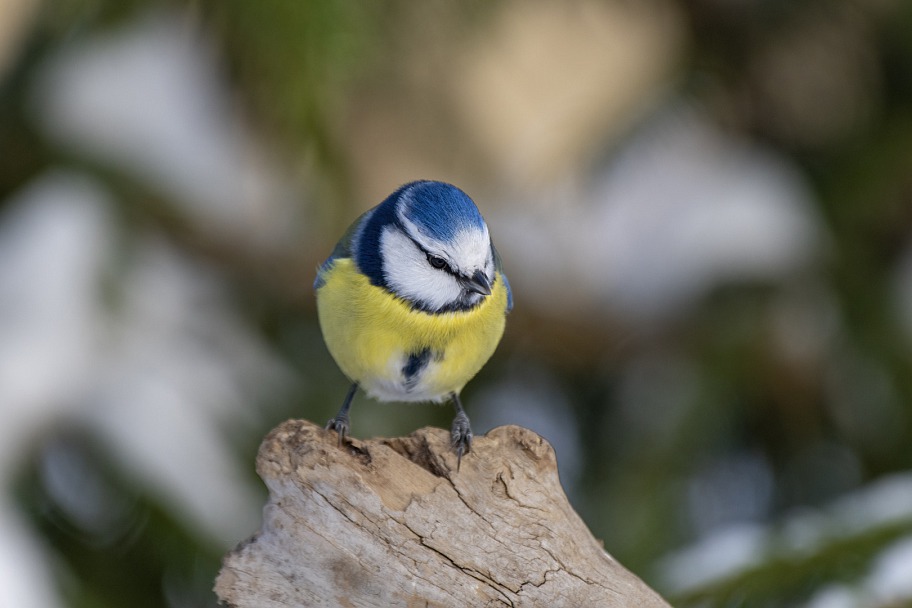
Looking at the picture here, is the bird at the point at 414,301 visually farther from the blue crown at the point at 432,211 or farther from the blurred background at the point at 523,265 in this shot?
the blurred background at the point at 523,265

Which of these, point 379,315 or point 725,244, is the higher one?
point 725,244

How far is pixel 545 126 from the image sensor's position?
2.09m

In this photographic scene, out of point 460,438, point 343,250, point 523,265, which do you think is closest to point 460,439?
point 460,438

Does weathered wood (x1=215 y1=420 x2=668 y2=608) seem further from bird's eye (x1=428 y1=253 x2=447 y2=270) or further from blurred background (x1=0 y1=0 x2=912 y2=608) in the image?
blurred background (x1=0 y1=0 x2=912 y2=608)

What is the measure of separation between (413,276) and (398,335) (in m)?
0.06

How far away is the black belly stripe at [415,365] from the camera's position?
103 centimetres

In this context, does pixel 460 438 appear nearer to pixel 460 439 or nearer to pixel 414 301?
pixel 460 439

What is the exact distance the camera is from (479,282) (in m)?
0.98

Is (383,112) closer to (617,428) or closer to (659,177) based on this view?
(659,177)

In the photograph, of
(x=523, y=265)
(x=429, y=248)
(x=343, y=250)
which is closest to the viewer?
(x=429, y=248)

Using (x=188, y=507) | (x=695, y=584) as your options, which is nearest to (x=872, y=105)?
(x=695, y=584)

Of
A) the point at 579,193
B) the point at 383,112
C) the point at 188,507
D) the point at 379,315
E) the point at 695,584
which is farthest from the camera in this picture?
the point at 579,193

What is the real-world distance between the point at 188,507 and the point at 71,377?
0.93 ft

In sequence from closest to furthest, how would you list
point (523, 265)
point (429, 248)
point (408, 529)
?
1. point (408, 529)
2. point (429, 248)
3. point (523, 265)
